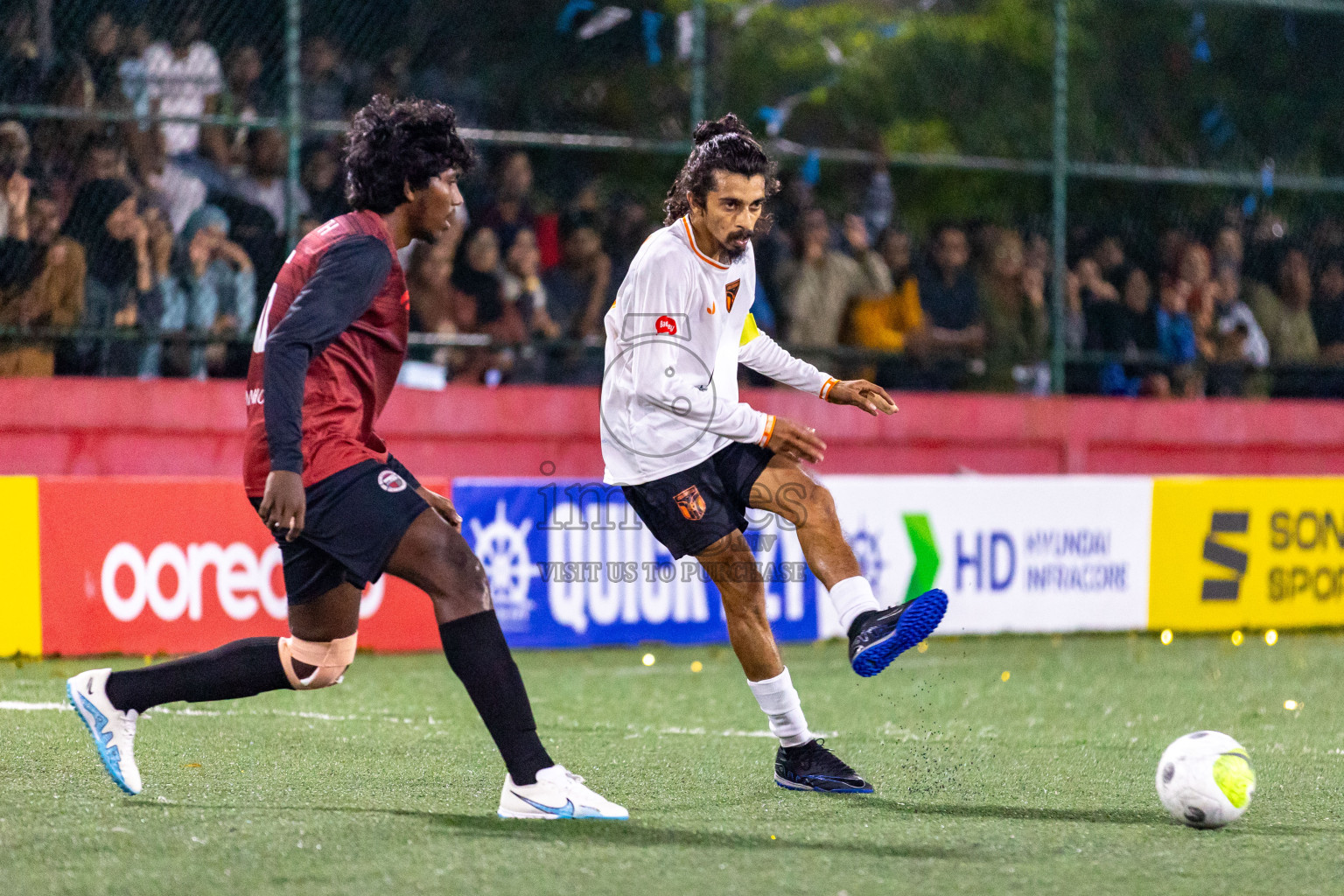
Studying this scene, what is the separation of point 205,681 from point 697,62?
8352 mm

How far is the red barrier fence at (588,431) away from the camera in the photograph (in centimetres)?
1076

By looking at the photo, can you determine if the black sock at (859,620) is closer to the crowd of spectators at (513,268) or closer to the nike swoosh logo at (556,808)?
the nike swoosh logo at (556,808)

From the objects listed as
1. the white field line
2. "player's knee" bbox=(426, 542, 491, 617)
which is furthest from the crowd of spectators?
"player's knee" bbox=(426, 542, 491, 617)

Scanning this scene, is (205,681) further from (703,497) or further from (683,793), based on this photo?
(703,497)

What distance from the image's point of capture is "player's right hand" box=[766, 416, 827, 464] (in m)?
5.24

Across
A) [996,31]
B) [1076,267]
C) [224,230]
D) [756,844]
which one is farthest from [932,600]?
[996,31]

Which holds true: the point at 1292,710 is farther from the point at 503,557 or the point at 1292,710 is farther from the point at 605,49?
the point at 605,49

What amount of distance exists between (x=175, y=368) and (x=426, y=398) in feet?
5.23

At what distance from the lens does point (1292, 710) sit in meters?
7.88

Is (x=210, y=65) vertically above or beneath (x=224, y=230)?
above

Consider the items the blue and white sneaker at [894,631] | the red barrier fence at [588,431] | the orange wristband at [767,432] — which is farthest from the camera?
the red barrier fence at [588,431]

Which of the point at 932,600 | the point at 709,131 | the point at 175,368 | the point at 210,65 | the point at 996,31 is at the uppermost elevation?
the point at 996,31

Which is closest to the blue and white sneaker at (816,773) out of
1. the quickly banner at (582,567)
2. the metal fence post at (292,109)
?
the quickly banner at (582,567)

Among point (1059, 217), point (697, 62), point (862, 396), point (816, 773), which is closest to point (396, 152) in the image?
point (862, 396)
